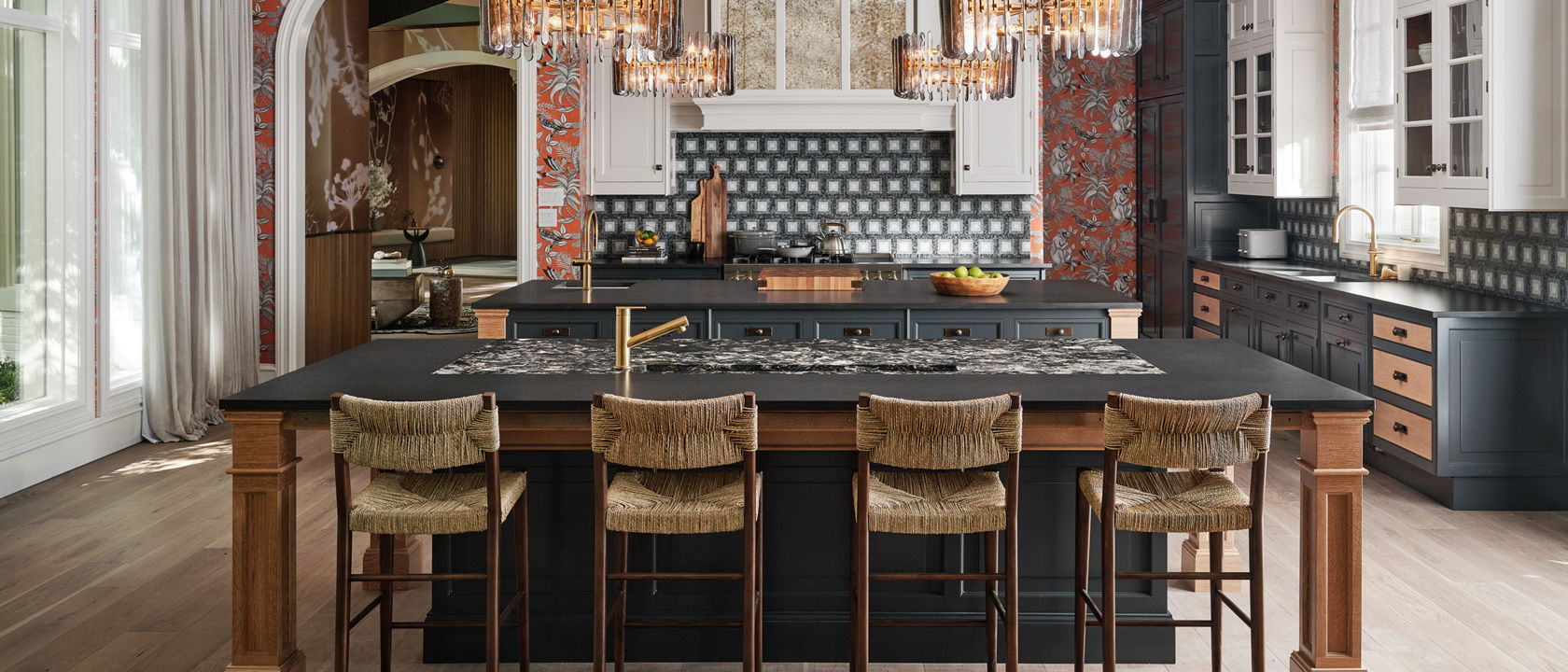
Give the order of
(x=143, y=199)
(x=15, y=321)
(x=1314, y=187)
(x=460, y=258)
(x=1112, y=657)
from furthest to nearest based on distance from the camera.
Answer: (x=460, y=258)
(x=1314, y=187)
(x=143, y=199)
(x=15, y=321)
(x=1112, y=657)

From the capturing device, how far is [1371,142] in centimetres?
729

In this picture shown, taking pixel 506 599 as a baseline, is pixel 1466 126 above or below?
above

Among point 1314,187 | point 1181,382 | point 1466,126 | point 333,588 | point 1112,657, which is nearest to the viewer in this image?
point 1112,657

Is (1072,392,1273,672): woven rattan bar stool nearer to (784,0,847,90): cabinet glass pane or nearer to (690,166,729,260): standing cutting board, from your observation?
(784,0,847,90): cabinet glass pane

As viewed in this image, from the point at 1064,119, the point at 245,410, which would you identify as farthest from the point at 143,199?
the point at 1064,119

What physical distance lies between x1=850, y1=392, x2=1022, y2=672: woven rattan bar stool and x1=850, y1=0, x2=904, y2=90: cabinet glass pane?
511 centimetres

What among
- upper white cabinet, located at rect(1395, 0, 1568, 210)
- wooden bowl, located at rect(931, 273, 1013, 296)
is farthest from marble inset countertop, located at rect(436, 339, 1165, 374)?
upper white cabinet, located at rect(1395, 0, 1568, 210)

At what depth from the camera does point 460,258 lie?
63.8 feet

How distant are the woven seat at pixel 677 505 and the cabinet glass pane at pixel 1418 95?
13.5 ft

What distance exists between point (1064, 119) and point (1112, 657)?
810 cm

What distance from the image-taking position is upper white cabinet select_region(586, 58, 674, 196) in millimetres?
8219

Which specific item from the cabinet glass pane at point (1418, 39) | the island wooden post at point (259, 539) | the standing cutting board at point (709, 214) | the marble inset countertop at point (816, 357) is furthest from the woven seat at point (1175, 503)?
the standing cutting board at point (709, 214)

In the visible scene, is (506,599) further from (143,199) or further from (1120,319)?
(143,199)

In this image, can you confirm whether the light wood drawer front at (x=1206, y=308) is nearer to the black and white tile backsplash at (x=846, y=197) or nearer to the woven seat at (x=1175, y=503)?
the black and white tile backsplash at (x=846, y=197)
